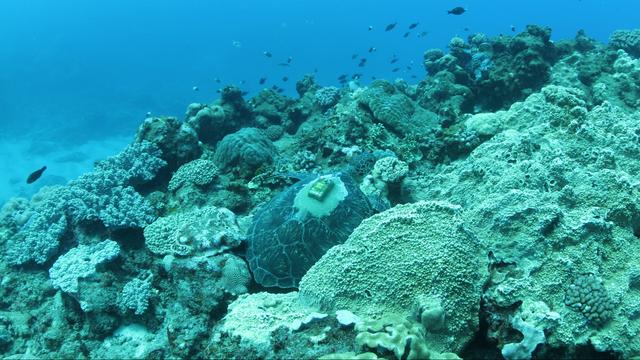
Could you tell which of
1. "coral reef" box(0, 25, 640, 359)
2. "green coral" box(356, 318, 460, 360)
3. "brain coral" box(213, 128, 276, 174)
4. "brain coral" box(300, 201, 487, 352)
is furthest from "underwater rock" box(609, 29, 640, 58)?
"green coral" box(356, 318, 460, 360)

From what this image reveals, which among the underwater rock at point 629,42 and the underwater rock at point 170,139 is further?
the underwater rock at point 629,42

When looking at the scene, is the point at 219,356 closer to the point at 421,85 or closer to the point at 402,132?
the point at 402,132

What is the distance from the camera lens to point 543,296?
4152mm

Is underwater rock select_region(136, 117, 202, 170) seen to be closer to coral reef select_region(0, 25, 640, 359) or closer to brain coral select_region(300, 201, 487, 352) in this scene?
coral reef select_region(0, 25, 640, 359)

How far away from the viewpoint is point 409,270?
4102mm

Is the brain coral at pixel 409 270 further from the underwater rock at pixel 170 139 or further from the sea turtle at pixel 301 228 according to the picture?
the underwater rock at pixel 170 139

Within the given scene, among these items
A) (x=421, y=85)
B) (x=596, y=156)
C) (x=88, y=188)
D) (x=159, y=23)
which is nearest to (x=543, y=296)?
(x=596, y=156)

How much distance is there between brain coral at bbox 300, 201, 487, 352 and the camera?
157 inches

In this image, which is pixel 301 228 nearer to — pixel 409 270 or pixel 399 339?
pixel 409 270

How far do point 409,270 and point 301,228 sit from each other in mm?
2153

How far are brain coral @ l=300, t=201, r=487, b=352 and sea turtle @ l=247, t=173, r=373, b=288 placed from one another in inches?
44.8

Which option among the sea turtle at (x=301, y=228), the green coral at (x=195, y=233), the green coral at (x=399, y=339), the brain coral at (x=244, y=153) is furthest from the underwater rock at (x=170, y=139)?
the green coral at (x=399, y=339)

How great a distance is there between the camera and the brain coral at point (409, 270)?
13.1 ft

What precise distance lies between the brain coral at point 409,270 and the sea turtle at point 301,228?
1.14 m
